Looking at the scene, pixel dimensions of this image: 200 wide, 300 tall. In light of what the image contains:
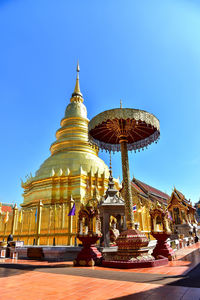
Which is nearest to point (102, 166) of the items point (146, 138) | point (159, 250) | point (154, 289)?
point (146, 138)

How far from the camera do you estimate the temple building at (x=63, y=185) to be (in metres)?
13.9

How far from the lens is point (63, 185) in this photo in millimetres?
19875

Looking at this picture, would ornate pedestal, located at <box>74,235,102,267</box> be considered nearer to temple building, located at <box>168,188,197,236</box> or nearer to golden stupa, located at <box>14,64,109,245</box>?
golden stupa, located at <box>14,64,109,245</box>

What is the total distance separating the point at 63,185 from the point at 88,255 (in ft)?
41.3

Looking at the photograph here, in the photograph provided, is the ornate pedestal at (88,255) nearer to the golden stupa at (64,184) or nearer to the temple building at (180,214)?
the golden stupa at (64,184)

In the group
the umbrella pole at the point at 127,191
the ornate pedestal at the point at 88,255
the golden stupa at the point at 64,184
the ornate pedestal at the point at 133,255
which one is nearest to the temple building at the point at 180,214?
the golden stupa at the point at 64,184

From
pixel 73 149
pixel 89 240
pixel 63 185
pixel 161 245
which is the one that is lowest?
pixel 161 245

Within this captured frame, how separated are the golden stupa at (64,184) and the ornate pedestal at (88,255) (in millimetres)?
5067

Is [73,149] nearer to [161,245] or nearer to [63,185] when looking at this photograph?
[63,185]

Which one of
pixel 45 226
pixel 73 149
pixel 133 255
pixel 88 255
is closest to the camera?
pixel 133 255

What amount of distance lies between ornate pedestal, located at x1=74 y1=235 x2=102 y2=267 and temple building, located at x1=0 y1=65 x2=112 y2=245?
16.6 feet

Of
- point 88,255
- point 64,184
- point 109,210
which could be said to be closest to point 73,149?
point 64,184

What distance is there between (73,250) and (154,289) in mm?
7051

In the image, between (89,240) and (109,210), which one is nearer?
(89,240)
